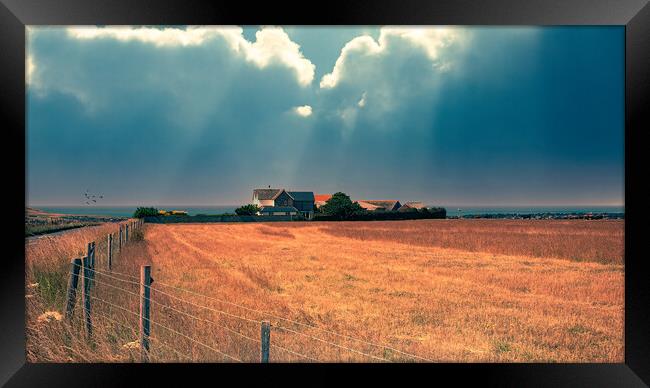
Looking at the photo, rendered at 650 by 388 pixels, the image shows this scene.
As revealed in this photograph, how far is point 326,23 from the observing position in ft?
12.6

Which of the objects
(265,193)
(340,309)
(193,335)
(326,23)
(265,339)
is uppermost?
(326,23)

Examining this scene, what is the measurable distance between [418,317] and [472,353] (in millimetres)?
1569

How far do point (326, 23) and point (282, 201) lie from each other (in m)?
46.8

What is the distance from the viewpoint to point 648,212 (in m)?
3.61

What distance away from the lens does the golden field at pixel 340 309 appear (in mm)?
4438

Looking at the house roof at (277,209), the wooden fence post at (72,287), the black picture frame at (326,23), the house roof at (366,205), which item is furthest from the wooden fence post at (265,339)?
the house roof at (277,209)

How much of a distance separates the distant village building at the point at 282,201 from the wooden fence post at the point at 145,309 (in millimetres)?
41016

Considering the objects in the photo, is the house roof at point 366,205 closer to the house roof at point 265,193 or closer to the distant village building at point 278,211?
the distant village building at point 278,211

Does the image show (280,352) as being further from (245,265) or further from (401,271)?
(245,265)

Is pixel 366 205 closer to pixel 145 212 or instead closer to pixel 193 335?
pixel 145 212

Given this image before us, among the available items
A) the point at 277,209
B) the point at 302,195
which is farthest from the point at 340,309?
the point at 302,195

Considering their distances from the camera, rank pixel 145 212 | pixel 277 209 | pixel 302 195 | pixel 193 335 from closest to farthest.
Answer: pixel 193 335
pixel 145 212
pixel 277 209
pixel 302 195

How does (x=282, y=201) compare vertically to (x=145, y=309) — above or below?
above

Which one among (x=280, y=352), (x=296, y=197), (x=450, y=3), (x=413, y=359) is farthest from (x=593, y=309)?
(x=296, y=197)
